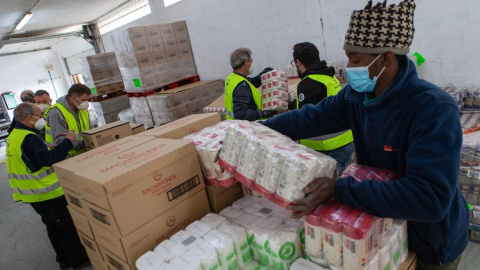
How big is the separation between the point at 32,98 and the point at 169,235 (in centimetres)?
618

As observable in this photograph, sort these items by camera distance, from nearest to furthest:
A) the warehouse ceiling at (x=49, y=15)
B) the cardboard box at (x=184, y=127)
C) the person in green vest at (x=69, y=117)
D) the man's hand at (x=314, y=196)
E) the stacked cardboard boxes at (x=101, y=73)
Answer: the man's hand at (x=314, y=196), the cardboard box at (x=184, y=127), the person in green vest at (x=69, y=117), the warehouse ceiling at (x=49, y=15), the stacked cardboard boxes at (x=101, y=73)

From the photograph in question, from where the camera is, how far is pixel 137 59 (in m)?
6.15

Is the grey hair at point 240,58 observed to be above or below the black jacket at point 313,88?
above

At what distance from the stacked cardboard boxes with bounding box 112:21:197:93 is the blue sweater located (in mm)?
5468

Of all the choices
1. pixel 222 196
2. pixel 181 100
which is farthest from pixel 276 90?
pixel 181 100

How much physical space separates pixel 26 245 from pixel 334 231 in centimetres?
503

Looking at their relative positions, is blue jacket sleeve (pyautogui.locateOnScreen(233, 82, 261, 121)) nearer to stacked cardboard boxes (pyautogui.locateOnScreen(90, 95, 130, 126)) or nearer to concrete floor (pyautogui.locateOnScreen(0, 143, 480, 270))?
concrete floor (pyautogui.locateOnScreen(0, 143, 480, 270))

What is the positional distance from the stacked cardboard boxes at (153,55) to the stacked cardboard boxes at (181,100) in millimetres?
453

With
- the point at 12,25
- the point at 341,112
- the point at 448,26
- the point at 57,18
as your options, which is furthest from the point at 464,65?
the point at 12,25

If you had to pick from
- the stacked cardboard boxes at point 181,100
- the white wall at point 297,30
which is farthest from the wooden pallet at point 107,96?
the stacked cardboard boxes at point 181,100

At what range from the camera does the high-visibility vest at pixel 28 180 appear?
10.6ft

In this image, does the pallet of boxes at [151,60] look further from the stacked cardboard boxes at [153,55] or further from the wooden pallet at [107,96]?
the wooden pallet at [107,96]

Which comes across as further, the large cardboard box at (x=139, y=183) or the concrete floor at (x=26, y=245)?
the concrete floor at (x=26, y=245)

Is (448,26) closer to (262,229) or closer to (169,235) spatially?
(262,229)
